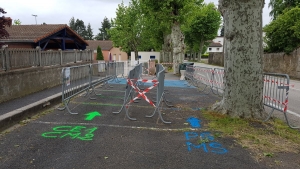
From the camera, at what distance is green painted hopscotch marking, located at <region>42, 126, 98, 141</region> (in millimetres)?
5018

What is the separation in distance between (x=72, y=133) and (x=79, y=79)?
11.9ft

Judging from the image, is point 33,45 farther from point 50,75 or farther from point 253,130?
point 253,130

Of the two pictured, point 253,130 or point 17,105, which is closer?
point 253,130

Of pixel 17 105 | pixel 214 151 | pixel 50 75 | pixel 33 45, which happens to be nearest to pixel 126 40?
pixel 33 45

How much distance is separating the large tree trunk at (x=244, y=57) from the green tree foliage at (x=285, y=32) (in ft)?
61.0

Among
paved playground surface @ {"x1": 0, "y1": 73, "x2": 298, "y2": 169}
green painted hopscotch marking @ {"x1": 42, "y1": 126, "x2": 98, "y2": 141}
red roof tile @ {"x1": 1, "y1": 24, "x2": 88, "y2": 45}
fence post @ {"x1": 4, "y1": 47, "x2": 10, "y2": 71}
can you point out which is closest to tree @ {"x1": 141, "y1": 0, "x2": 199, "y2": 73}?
red roof tile @ {"x1": 1, "y1": 24, "x2": 88, "y2": 45}

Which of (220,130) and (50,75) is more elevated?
(50,75)

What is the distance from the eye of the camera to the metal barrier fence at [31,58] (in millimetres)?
8297

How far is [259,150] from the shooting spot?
14.8 feet

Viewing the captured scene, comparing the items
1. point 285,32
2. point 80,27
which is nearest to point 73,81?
point 285,32

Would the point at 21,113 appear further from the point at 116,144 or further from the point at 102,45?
the point at 102,45

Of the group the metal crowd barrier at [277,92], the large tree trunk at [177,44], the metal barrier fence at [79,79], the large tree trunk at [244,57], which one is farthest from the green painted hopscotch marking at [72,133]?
the large tree trunk at [177,44]

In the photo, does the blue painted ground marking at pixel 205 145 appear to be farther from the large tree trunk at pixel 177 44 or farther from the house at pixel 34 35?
the house at pixel 34 35

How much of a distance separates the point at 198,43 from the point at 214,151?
191ft
